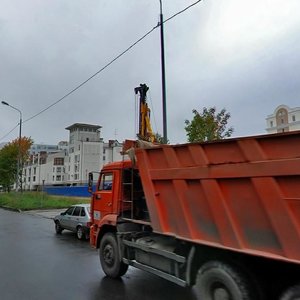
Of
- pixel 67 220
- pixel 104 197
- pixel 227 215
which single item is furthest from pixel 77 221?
pixel 227 215

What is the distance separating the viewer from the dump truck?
4.46 meters

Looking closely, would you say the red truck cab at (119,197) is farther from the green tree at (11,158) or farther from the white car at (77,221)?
the green tree at (11,158)

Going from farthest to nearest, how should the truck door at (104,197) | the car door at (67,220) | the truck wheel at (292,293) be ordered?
the car door at (67,220), the truck door at (104,197), the truck wheel at (292,293)

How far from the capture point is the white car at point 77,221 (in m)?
14.9

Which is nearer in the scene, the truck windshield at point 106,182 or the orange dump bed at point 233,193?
the orange dump bed at point 233,193

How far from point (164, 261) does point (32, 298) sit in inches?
96.5

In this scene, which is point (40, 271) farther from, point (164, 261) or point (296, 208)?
point (296, 208)

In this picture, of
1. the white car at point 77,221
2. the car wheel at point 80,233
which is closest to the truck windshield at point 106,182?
the white car at point 77,221

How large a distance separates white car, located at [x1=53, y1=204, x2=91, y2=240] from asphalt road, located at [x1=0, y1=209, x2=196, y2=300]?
2347 millimetres

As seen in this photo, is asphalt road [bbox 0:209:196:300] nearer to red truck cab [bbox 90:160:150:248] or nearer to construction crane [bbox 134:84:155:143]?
red truck cab [bbox 90:160:150:248]

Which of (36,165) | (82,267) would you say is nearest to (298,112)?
(82,267)

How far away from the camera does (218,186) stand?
17.2 ft

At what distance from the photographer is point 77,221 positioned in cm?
1545

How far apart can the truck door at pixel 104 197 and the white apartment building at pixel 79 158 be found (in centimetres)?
8861
